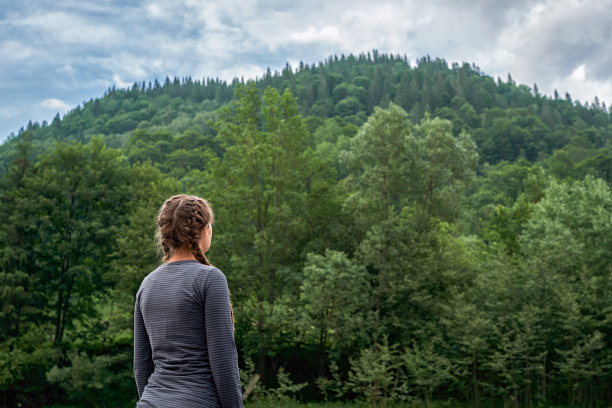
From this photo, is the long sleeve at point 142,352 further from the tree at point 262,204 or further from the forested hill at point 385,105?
the forested hill at point 385,105

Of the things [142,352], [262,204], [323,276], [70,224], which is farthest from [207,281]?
[70,224]

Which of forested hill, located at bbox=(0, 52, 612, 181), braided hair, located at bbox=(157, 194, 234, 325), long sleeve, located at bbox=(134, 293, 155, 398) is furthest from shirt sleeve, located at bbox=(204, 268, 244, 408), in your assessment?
forested hill, located at bbox=(0, 52, 612, 181)

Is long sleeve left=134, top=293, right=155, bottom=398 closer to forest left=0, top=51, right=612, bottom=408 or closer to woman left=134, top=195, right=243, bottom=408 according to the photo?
woman left=134, top=195, right=243, bottom=408

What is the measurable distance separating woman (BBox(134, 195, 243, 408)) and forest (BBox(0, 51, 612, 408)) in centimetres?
1906

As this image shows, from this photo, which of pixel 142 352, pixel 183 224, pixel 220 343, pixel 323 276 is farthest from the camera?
pixel 323 276

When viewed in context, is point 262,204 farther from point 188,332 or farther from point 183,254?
point 188,332

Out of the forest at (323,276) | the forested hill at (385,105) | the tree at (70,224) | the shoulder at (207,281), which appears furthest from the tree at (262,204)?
the forested hill at (385,105)

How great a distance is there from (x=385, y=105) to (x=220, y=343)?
4837 inches

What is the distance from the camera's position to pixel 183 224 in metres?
2.51

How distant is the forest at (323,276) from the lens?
22719mm

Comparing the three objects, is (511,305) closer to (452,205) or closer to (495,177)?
(452,205)

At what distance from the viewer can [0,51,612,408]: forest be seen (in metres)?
22.7

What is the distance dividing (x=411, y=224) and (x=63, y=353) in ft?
61.9

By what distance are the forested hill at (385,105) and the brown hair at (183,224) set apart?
6911cm
